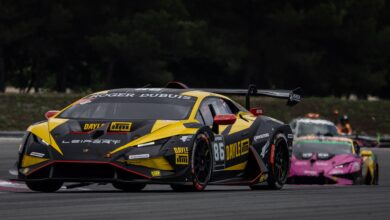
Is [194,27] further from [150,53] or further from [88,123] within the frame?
[88,123]

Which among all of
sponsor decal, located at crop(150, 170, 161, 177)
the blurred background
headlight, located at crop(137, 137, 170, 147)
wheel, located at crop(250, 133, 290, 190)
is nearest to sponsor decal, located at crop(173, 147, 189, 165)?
headlight, located at crop(137, 137, 170, 147)

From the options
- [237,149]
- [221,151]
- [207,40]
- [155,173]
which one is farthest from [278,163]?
[207,40]

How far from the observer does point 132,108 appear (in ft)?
43.3

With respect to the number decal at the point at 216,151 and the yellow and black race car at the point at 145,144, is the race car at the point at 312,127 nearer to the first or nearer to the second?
the yellow and black race car at the point at 145,144

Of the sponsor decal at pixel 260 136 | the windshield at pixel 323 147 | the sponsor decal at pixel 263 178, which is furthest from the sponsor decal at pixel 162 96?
the windshield at pixel 323 147

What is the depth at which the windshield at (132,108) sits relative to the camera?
13023mm

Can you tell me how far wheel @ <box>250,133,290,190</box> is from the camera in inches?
576

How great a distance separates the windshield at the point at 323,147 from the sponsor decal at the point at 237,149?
9958mm

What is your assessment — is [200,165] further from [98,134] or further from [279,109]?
[279,109]

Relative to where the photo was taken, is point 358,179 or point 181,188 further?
point 358,179

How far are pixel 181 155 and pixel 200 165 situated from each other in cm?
50

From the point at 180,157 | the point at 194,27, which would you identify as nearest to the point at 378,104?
the point at 194,27

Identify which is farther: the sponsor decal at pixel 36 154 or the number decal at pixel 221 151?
the number decal at pixel 221 151

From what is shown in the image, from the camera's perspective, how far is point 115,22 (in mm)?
52938
